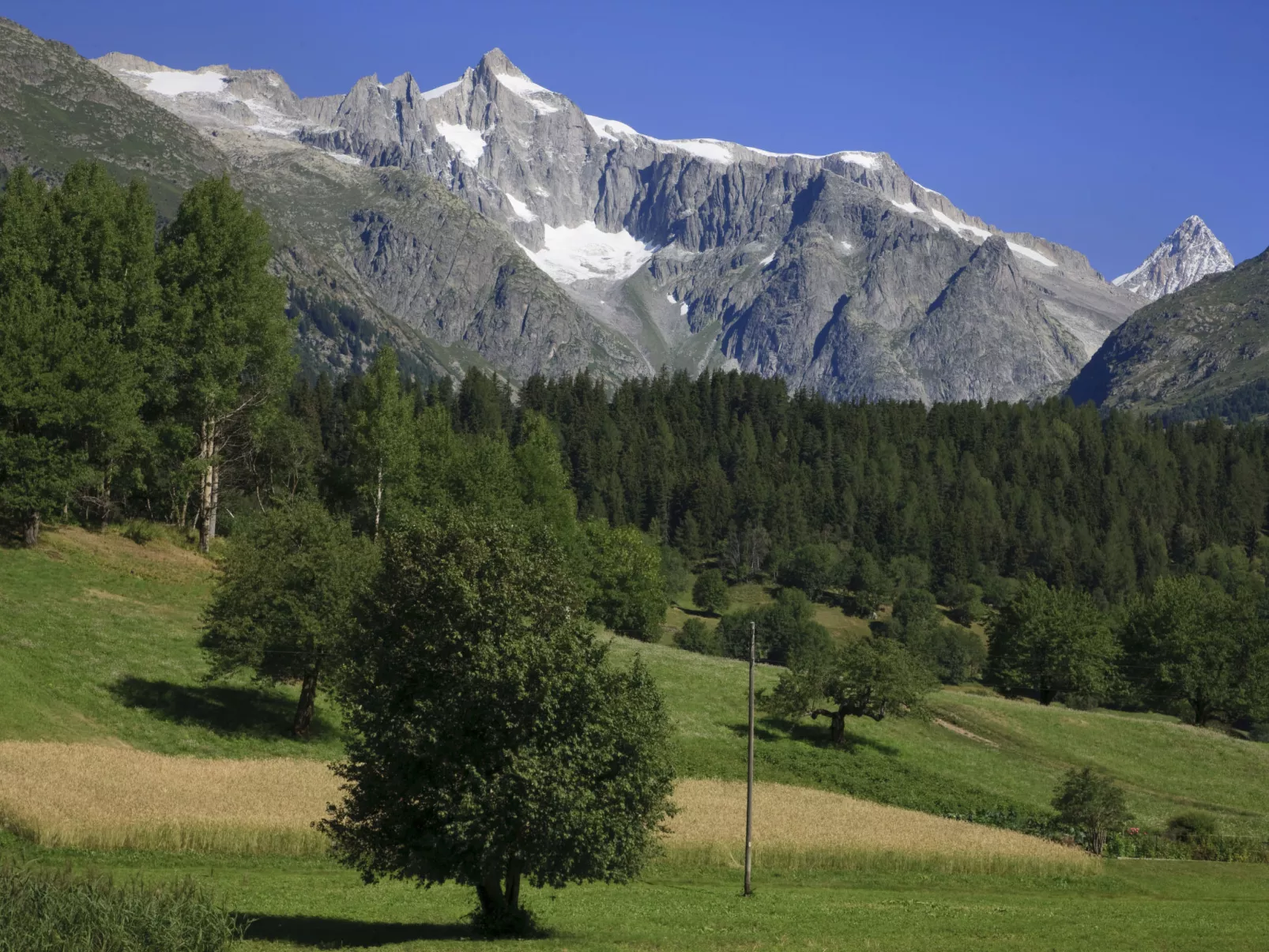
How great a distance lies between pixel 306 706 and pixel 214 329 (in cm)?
3074

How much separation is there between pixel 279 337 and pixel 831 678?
45.5 m

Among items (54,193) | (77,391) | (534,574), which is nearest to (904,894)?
(534,574)

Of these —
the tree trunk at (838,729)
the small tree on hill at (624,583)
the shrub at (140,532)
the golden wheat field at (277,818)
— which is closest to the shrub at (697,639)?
the small tree on hill at (624,583)

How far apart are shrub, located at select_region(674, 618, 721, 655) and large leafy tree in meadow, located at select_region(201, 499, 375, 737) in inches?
3640

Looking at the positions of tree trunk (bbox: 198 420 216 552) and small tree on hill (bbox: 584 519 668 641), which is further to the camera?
small tree on hill (bbox: 584 519 668 641)

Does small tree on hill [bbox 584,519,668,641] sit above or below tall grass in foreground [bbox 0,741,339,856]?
above

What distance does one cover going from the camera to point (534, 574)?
35.7m

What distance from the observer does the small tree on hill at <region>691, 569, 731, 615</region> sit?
7116 inches

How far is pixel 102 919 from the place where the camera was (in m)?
27.4

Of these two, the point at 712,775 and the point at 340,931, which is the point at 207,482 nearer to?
the point at 712,775

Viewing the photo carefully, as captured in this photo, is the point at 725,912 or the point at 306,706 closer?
the point at 725,912

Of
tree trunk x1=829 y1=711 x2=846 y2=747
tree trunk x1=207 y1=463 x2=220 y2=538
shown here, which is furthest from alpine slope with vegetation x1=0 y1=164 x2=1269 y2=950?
tree trunk x1=207 y1=463 x2=220 y2=538

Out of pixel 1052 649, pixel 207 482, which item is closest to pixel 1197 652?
pixel 1052 649

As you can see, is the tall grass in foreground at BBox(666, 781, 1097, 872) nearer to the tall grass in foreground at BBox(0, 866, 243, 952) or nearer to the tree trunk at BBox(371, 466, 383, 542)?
the tall grass in foreground at BBox(0, 866, 243, 952)
